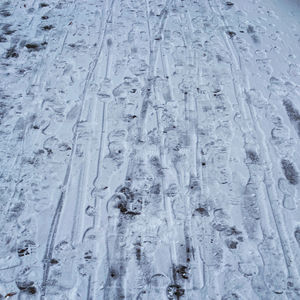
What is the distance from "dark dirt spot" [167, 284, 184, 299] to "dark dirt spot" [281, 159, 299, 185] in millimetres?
1051

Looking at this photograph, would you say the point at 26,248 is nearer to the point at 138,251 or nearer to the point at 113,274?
the point at 113,274

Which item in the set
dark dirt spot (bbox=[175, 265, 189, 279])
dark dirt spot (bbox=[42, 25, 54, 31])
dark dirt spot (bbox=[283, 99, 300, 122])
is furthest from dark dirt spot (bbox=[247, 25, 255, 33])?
dark dirt spot (bbox=[175, 265, 189, 279])

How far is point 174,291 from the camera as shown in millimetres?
1648

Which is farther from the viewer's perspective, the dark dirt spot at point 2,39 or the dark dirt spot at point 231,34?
the dark dirt spot at point 231,34

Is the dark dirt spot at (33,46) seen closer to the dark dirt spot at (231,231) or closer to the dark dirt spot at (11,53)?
the dark dirt spot at (11,53)

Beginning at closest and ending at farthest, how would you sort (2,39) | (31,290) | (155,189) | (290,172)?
(31,290), (155,189), (290,172), (2,39)

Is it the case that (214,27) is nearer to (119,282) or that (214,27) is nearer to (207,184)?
(207,184)

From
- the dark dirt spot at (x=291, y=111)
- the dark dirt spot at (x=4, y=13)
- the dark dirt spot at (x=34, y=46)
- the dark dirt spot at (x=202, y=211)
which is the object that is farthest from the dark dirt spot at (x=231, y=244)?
the dark dirt spot at (x=4, y=13)

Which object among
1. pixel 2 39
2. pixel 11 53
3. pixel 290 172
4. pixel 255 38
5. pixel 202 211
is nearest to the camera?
pixel 202 211

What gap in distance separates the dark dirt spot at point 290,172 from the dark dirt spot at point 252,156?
0.58 feet

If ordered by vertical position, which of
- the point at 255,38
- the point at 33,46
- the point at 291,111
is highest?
the point at 255,38

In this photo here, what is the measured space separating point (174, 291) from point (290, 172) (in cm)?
115

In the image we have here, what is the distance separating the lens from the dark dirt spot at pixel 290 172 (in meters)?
2.18

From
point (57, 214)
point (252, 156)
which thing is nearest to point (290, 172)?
point (252, 156)
